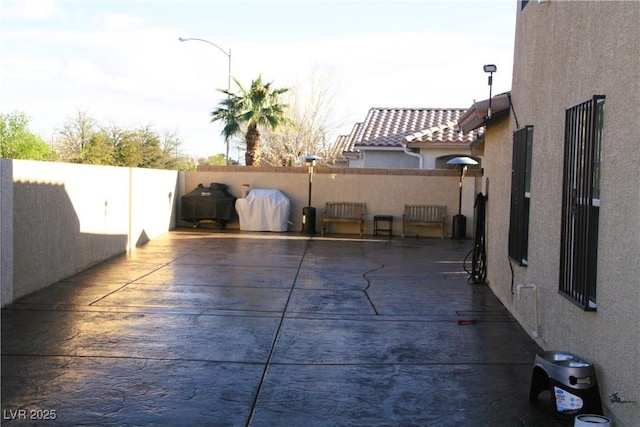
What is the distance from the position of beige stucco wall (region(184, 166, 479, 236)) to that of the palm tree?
298 cm

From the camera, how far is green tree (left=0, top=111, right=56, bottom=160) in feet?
79.0

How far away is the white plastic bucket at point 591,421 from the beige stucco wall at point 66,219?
670 centimetres

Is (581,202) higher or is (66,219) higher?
(581,202)

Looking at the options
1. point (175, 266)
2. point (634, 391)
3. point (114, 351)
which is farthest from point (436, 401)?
point (175, 266)

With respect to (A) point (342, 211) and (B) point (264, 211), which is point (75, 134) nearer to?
(B) point (264, 211)

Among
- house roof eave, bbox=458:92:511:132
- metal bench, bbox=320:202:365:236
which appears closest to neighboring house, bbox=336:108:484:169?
metal bench, bbox=320:202:365:236

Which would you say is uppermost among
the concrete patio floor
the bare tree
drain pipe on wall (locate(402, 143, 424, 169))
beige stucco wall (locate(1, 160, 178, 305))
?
the bare tree

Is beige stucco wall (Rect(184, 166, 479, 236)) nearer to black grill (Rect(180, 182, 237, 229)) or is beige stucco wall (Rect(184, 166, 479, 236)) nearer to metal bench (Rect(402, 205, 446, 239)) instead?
metal bench (Rect(402, 205, 446, 239))

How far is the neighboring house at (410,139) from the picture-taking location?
981 inches

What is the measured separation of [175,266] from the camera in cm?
1288

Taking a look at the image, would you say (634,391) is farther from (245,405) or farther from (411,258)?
(411,258)

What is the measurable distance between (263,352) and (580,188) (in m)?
3.28

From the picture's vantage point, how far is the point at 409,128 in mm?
29250

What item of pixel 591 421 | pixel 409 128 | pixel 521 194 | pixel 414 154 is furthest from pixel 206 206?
pixel 591 421
